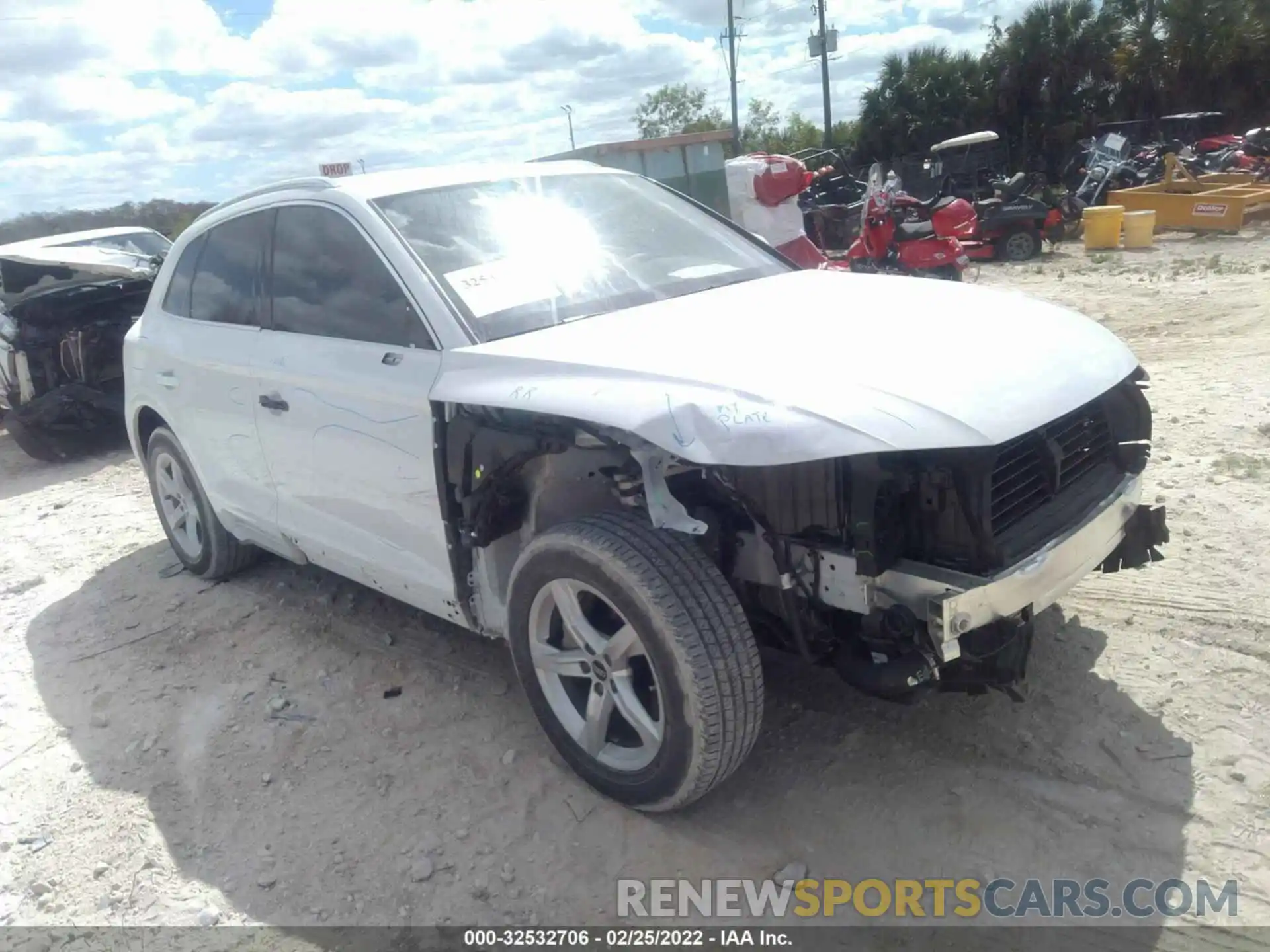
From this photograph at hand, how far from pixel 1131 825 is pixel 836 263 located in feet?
33.7

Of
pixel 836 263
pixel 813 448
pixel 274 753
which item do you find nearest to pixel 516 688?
pixel 274 753

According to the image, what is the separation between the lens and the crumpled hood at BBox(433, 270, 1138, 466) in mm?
2508

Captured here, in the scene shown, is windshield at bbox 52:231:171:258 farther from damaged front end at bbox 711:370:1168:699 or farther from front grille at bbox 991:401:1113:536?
front grille at bbox 991:401:1113:536

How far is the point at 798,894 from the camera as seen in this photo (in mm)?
2818

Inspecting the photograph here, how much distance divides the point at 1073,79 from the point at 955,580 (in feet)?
98.2

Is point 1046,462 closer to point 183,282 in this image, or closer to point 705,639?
point 705,639

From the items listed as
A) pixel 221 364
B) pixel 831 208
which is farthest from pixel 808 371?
pixel 831 208

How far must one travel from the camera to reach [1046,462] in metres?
3.03

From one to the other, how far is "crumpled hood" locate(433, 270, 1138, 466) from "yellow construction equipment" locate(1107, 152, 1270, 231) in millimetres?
13546

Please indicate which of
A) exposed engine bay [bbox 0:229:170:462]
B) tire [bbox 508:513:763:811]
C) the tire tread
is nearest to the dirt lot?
tire [bbox 508:513:763:811]

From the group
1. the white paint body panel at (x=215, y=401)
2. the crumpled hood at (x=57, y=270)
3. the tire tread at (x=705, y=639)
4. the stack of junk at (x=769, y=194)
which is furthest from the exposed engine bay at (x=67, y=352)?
the tire tread at (x=705, y=639)

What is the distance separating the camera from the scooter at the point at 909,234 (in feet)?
38.1

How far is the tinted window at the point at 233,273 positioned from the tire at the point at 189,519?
863 mm

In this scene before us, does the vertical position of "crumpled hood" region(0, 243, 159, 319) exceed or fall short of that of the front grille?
it exceeds it
